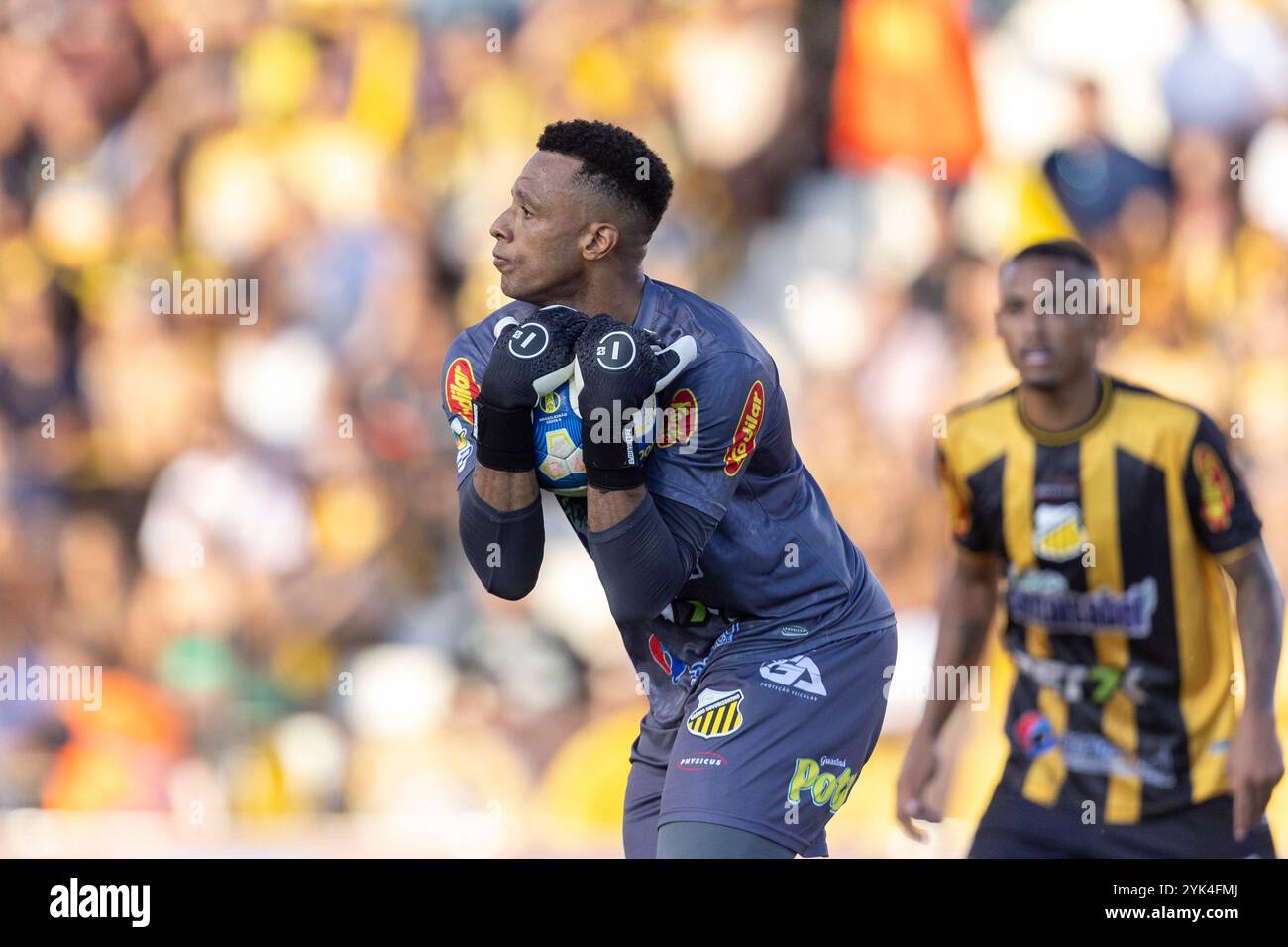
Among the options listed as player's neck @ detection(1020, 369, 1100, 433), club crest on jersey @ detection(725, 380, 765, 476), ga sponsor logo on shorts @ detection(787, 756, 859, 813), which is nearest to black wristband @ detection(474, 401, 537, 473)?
club crest on jersey @ detection(725, 380, 765, 476)

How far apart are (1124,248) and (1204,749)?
3000 mm

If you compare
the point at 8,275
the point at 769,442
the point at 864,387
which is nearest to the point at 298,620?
the point at 8,275

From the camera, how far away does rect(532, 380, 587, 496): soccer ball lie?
10.3 ft

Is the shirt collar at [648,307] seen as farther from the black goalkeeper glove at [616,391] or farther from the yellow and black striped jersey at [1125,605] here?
the yellow and black striped jersey at [1125,605]

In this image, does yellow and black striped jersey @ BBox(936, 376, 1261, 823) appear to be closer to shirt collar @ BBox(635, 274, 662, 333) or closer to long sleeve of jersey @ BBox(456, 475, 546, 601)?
shirt collar @ BBox(635, 274, 662, 333)

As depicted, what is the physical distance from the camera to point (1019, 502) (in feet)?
14.5

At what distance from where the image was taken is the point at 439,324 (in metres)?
6.98

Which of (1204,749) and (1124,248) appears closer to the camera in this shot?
(1204,749)

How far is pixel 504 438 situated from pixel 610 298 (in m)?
0.42

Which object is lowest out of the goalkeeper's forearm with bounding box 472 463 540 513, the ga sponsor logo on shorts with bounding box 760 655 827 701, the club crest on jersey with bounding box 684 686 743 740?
the club crest on jersey with bounding box 684 686 743 740

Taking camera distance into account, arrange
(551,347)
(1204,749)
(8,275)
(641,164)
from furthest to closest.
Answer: (8,275) < (1204,749) < (641,164) < (551,347)

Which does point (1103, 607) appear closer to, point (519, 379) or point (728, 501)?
point (728, 501)

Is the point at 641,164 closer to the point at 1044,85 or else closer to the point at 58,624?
the point at 1044,85

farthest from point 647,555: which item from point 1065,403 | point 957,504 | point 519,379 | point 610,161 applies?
point 1065,403
